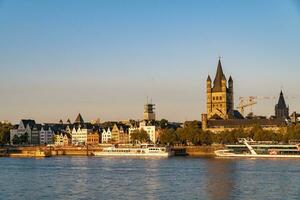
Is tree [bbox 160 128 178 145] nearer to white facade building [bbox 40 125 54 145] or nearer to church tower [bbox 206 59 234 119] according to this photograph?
church tower [bbox 206 59 234 119]

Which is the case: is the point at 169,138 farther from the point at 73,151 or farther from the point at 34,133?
the point at 34,133

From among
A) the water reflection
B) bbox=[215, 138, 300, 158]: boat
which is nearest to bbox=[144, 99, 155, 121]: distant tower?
bbox=[215, 138, 300, 158]: boat

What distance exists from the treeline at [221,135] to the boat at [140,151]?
24.0 feet

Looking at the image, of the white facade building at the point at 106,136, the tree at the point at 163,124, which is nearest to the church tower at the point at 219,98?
the tree at the point at 163,124

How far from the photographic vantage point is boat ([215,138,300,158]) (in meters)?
65.0

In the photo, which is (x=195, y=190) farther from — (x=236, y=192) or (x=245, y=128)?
(x=245, y=128)

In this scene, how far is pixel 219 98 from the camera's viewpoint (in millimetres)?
97500

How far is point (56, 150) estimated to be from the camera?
3361 inches

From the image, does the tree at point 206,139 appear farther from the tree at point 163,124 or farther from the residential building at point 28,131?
the residential building at point 28,131

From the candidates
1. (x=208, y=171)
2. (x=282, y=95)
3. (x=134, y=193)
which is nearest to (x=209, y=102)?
(x=282, y=95)

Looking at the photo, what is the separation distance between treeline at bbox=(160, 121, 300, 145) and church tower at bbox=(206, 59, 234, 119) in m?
9.71

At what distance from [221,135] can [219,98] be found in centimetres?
1762

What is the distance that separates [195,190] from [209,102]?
2624 inches

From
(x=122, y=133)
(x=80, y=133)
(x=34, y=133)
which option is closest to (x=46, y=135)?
(x=34, y=133)
